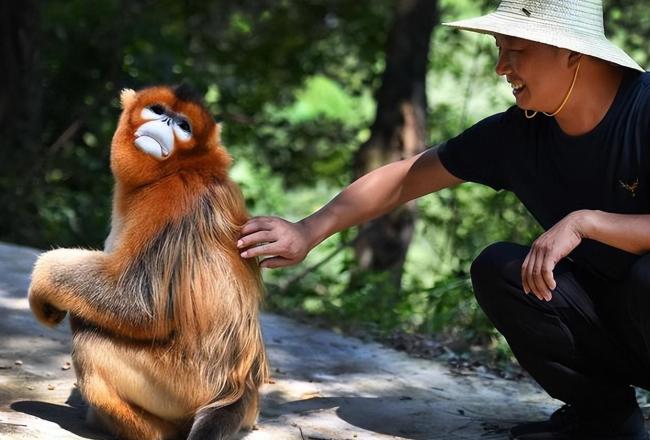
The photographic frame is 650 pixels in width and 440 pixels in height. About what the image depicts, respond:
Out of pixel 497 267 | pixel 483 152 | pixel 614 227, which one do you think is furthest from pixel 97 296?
pixel 614 227

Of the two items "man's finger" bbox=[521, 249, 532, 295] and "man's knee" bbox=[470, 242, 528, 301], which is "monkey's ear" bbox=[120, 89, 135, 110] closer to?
"man's knee" bbox=[470, 242, 528, 301]

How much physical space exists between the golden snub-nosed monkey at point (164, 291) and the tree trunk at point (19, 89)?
15.7 feet

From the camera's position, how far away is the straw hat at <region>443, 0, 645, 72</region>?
12.1ft

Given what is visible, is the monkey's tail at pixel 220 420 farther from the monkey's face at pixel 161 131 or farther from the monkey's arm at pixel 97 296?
the monkey's face at pixel 161 131

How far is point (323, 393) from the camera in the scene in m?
4.78

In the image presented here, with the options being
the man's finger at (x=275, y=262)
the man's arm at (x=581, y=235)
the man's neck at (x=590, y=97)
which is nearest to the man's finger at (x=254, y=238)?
the man's finger at (x=275, y=262)

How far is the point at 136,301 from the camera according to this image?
12.3 feet

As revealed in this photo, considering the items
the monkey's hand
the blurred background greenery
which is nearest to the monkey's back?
the monkey's hand

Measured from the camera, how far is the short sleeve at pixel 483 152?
4145 millimetres

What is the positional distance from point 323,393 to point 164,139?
1.53 metres

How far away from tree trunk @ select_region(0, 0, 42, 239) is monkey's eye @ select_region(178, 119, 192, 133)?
4.82 metres

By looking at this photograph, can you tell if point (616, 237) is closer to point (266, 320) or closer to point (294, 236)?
point (294, 236)

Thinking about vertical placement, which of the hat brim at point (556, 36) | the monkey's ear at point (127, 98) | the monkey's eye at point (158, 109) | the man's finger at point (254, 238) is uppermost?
the hat brim at point (556, 36)

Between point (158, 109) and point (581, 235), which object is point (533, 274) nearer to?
point (581, 235)
